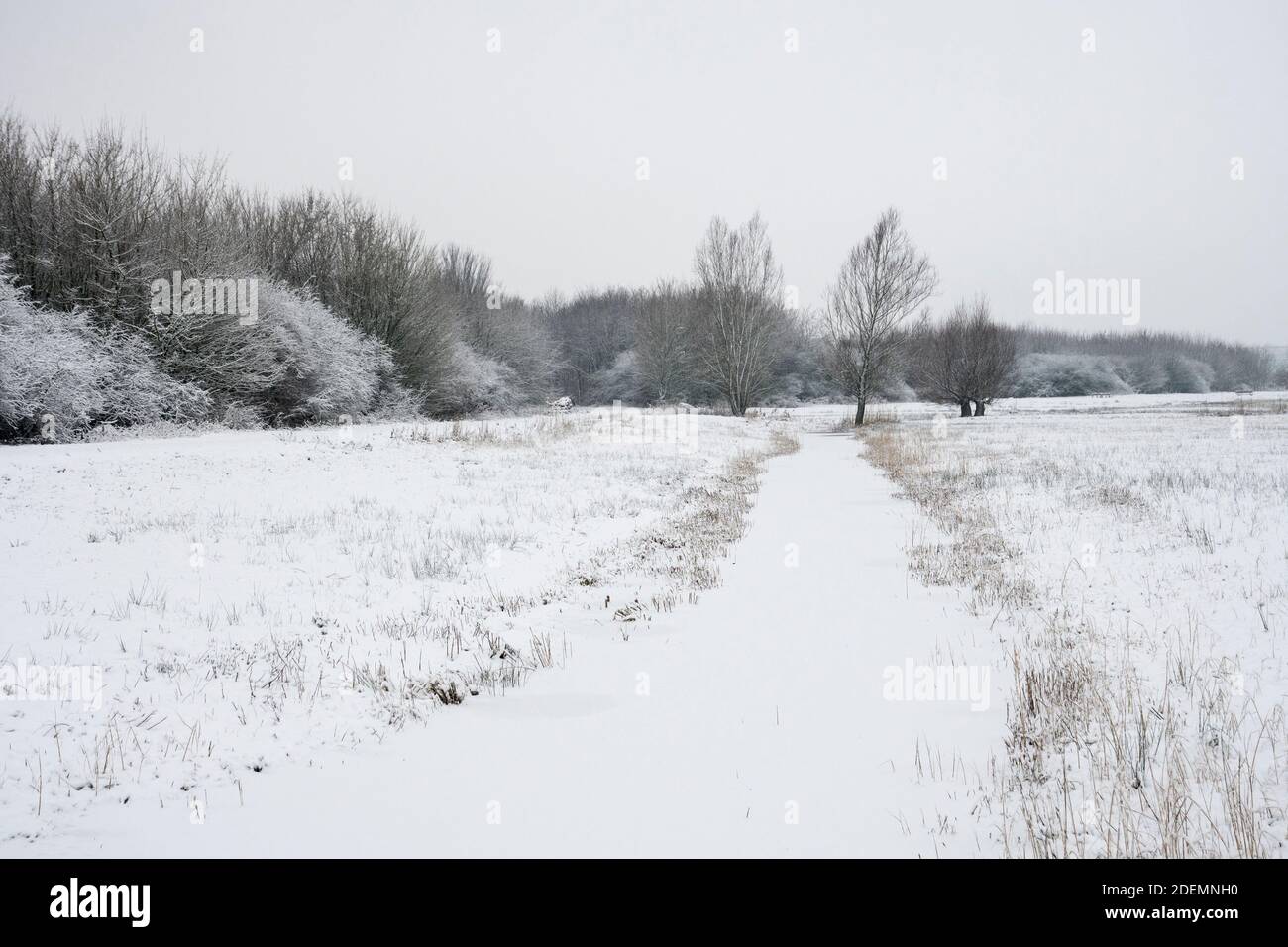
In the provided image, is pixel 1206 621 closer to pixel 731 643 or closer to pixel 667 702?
pixel 731 643

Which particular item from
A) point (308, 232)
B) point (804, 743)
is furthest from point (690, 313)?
point (804, 743)

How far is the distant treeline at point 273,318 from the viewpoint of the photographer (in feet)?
59.4

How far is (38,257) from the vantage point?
19484 mm

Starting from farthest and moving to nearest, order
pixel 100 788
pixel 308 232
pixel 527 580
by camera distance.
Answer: pixel 308 232 < pixel 527 580 < pixel 100 788

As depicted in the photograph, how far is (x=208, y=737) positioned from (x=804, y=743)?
348 centimetres

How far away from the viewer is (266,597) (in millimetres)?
6027

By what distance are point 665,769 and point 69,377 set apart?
19.2 meters

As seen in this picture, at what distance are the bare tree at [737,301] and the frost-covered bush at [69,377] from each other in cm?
2939

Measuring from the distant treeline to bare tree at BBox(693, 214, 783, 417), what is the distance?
125 mm
